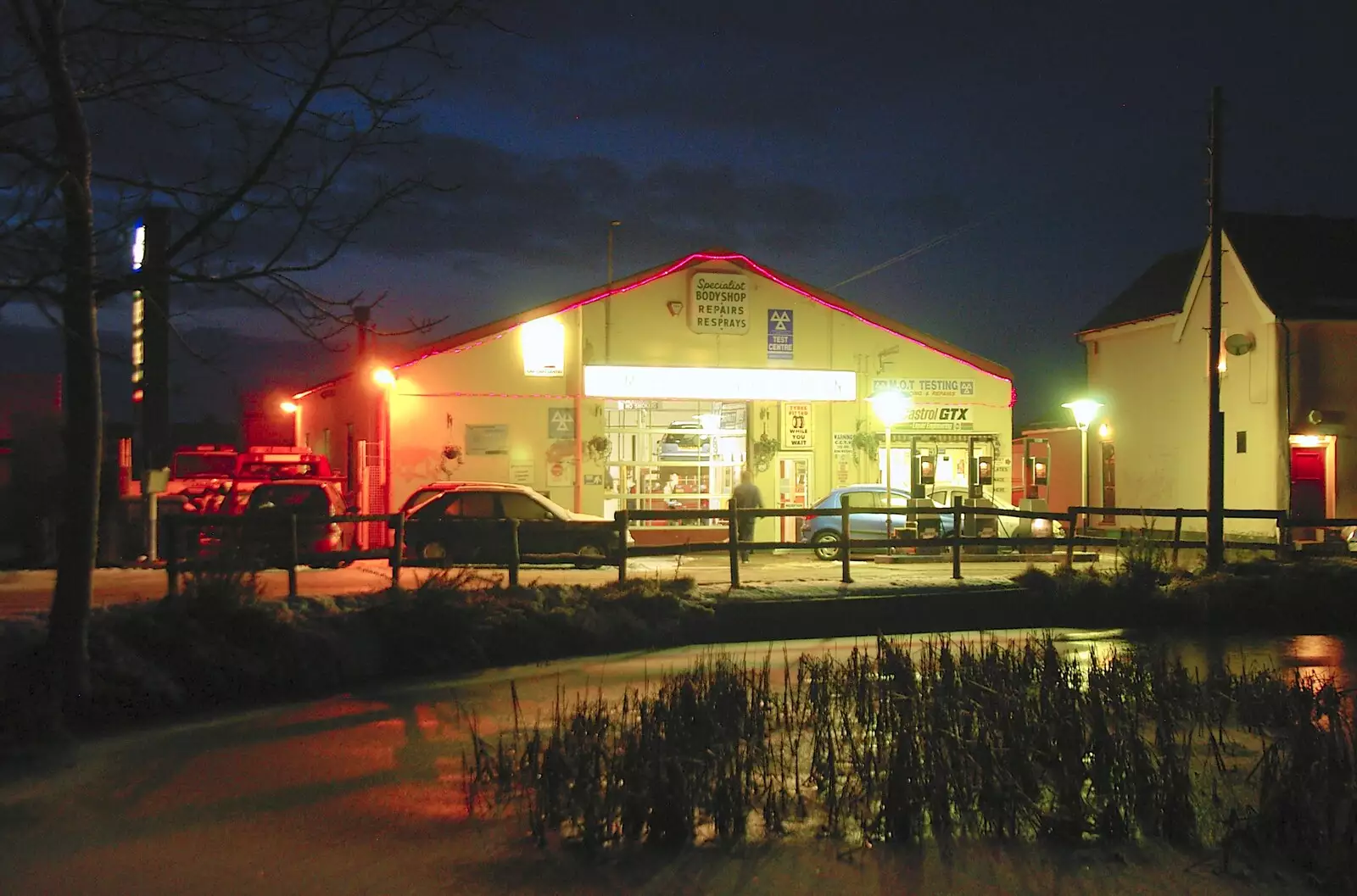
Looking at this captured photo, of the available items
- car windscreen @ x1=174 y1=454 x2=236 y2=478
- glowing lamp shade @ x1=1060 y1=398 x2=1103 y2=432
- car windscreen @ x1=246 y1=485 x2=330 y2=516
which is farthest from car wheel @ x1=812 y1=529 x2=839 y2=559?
car windscreen @ x1=174 y1=454 x2=236 y2=478

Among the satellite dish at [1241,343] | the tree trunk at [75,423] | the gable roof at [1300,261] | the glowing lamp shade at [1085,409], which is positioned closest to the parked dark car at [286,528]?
the tree trunk at [75,423]

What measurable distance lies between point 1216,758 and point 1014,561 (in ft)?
56.9

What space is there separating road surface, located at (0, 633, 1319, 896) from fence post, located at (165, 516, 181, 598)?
450cm

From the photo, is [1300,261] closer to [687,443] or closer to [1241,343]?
[1241,343]

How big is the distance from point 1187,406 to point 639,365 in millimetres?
16289

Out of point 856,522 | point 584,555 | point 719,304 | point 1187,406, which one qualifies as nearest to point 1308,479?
point 1187,406

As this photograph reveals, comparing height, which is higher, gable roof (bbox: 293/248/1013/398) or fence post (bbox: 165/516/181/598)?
gable roof (bbox: 293/248/1013/398)

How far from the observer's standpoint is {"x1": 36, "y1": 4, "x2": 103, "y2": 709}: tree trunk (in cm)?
852

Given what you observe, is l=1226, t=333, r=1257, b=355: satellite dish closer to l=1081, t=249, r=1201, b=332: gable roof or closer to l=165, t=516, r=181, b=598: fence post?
l=1081, t=249, r=1201, b=332: gable roof

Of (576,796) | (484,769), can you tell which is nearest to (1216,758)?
(576,796)

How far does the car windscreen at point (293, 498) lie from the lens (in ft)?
71.0

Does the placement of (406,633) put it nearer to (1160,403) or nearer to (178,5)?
(178,5)

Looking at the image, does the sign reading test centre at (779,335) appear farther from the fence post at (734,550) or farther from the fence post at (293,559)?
the fence post at (293,559)

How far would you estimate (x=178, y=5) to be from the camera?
8.12 meters
